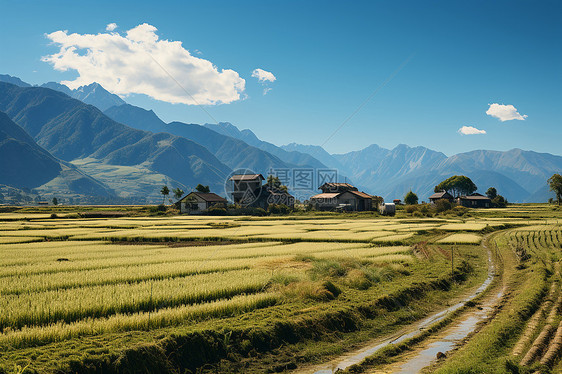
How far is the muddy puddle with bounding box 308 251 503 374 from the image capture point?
10.3m

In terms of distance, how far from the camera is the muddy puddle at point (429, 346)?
1033cm

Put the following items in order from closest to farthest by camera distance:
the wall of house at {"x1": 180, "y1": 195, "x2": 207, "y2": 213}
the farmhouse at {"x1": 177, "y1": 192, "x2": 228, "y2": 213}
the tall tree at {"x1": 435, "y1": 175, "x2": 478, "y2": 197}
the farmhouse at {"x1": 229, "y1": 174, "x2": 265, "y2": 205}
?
the wall of house at {"x1": 180, "y1": 195, "x2": 207, "y2": 213}, the farmhouse at {"x1": 177, "y1": 192, "x2": 228, "y2": 213}, the farmhouse at {"x1": 229, "y1": 174, "x2": 265, "y2": 205}, the tall tree at {"x1": 435, "y1": 175, "x2": 478, "y2": 197}

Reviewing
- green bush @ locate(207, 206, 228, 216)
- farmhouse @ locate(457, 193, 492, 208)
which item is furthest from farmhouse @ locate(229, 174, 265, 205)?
farmhouse @ locate(457, 193, 492, 208)

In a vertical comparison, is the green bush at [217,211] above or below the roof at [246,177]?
below

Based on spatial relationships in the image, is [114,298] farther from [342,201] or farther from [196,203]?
[342,201]

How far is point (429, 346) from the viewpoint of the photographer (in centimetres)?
1169

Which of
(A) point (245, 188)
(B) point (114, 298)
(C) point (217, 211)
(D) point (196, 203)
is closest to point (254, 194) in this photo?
(A) point (245, 188)

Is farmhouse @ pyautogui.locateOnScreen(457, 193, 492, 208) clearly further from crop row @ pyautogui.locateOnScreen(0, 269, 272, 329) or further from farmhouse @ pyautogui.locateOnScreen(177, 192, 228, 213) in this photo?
crop row @ pyautogui.locateOnScreen(0, 269, 272, 329)

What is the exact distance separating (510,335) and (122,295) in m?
14.2

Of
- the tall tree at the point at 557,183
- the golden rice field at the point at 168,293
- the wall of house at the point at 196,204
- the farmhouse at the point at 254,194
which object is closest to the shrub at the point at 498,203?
the tall tree at the point at 557,183

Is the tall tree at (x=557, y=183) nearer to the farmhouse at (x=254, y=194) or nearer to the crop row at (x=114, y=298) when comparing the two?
the farmhouse at (x=254, y=194)

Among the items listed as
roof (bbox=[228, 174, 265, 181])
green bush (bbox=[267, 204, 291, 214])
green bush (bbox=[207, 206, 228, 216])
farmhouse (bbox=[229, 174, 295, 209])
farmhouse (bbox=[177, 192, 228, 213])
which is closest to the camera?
green bush (bbox=[207, 206, 228, 216])

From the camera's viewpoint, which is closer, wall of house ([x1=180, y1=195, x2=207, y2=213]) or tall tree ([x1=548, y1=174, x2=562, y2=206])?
wall of house ([x1=180, y1=195, x2=207, y2=213])

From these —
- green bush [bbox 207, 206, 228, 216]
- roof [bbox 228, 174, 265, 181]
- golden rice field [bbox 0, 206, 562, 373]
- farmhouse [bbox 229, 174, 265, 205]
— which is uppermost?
roof [bbox 228, 174, 265, 181]
